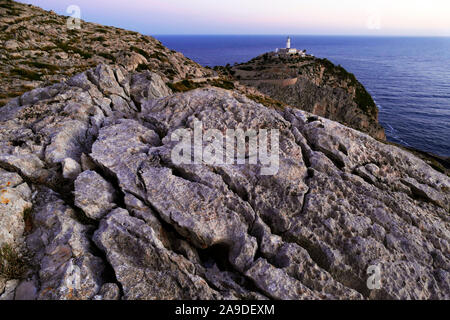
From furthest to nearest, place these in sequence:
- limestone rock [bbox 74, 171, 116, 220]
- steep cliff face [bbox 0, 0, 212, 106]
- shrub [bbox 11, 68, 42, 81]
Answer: steep cliff face [bbox 0, 0, 212, 106], shrub [bbox 11, 68, 42, 81], limestone rock [bbox 74, 171, 116, 220]

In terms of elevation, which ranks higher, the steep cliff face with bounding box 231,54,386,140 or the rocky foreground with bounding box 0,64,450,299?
the steep cliff face with bounding box 231,54,386,140

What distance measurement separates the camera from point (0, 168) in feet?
42.3

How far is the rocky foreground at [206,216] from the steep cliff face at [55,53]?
24856 millimetres

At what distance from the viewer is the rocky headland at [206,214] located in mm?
9930

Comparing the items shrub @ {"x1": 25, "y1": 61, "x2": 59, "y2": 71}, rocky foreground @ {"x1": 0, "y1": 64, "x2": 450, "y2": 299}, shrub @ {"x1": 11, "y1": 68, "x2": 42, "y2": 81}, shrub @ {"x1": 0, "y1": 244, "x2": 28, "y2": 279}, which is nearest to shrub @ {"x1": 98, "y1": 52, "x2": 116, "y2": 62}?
shrub @ {"x1": 25, "y1": 61, "x2": 59, "y2": 71}

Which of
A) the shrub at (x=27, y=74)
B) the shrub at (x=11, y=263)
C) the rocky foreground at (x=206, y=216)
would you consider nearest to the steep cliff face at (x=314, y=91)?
the shrub at (x=27, y=74)

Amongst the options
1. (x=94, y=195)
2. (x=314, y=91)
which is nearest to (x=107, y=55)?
(x=94, y=195)

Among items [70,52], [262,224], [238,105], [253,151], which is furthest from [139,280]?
[70,52]

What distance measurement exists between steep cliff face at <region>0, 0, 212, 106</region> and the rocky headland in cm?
2491

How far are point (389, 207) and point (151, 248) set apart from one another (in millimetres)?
13945

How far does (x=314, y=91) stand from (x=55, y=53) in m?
113
